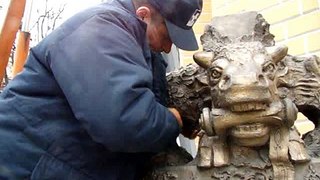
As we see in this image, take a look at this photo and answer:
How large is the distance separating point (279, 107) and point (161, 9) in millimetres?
399

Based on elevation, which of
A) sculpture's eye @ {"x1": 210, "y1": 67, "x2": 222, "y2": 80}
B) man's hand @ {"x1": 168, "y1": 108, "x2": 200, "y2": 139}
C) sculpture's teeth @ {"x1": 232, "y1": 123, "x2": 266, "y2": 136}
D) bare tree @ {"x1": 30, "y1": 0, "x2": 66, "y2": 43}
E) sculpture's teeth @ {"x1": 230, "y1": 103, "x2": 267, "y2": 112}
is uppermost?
sculpture's eye @ {"x1": 210, "y1": 67, "x2": 222, "y2": 80}

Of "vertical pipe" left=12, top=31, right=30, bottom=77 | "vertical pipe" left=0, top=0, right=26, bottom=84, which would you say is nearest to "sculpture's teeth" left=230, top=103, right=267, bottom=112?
"vertical pipe" left=0, top=0, right=26, bottom=84

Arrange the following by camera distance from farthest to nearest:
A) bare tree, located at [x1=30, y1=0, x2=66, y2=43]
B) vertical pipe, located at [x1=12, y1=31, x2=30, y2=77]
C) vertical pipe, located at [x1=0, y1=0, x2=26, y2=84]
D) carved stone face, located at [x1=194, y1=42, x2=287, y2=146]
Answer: bare tree, located at [x1=30, y1=0, x2=66, y2=43] < vertical pipe, located at [x1=12, y1=31, x2=30, y2=77] < vertical pipe, located at [x1=0, y1=0, x2=26, y2=84] < carved stone face, located at [x1=194, y1=42, x2=287, y2=146]

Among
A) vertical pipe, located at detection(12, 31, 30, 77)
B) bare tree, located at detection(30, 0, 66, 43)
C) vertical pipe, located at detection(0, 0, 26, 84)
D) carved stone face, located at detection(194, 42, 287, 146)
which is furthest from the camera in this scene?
bare tree, located at detection(30, 0, 66, 43)

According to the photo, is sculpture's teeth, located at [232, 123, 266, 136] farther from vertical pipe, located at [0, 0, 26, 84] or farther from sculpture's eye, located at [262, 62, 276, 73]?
vertical pipe, located at [0, 0, 26, 84]

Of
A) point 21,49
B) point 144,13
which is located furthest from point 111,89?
point 21,49

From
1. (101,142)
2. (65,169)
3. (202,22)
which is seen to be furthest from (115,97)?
(202,22)

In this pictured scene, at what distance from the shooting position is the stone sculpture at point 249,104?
102 cm

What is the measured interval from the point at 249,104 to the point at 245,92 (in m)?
0.03

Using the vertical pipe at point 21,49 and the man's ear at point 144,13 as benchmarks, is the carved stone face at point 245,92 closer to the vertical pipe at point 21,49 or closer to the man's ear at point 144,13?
the man's ear at point 144,13

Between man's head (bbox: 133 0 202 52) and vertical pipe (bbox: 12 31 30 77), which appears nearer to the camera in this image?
man's head (bbox: 133 0 202 52)

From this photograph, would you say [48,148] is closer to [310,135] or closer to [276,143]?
[276,143]

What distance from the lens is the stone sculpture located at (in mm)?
1024

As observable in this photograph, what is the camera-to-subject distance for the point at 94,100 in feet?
3.47
